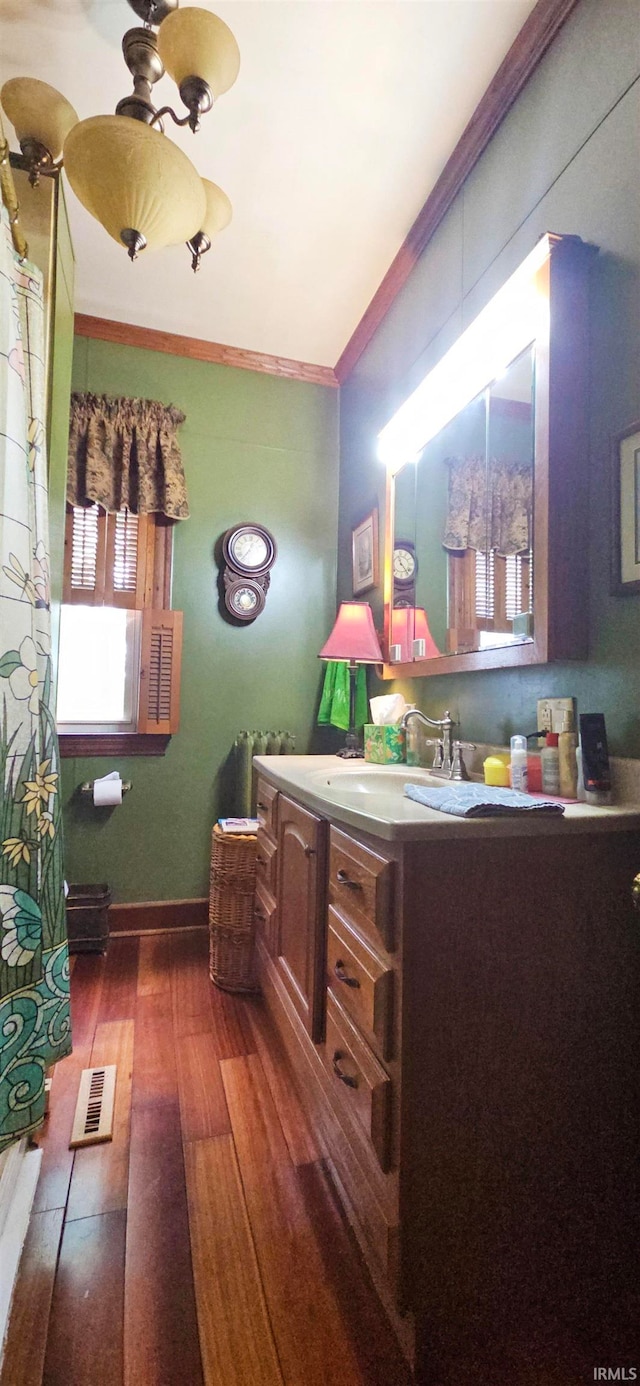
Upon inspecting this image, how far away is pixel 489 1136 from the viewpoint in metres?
0.86

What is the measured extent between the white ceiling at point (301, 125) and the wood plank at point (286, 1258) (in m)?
2.70

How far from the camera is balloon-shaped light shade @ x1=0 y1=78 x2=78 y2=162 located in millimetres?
1196

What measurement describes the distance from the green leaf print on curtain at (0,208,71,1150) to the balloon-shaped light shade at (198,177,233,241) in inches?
26.3

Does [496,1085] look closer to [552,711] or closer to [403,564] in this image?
[552,711]

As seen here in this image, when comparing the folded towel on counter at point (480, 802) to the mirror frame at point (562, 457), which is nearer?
the folded towel on counter at point (480, 802)

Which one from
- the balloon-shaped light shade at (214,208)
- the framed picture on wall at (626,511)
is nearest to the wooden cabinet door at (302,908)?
the framed picture on wall at (626,511)

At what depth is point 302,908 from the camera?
1320mm

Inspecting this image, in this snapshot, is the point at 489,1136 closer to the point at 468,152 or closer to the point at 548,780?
A: the point at 548,780

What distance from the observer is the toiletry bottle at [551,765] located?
114 cm

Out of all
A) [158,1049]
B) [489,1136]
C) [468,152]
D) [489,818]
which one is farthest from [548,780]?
[468,152]

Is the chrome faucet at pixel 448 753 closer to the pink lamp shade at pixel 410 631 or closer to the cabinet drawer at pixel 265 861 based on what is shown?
the pink lamp shade at pixel 410 631

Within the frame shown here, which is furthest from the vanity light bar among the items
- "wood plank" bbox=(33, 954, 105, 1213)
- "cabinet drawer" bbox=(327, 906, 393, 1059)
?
"wood plank" bbox=(33, 954, 105, 1213)

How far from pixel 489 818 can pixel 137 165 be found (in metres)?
1.42

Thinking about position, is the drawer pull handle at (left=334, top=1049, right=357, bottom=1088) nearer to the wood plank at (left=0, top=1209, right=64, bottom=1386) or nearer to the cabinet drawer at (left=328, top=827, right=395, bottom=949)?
the cabinet drawer at (left=328, top=827, right=395, bottom=949)
